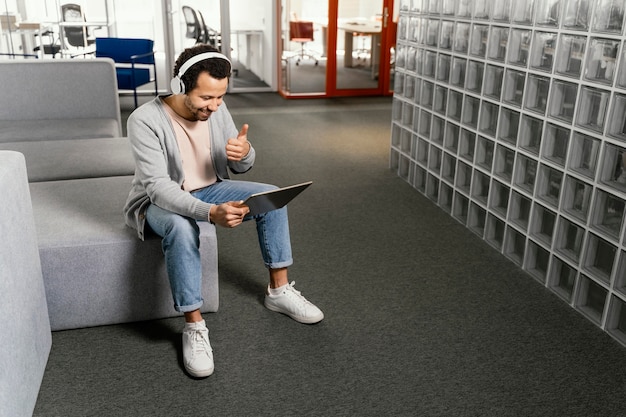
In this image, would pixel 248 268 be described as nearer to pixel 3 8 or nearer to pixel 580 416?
pixel 580 416

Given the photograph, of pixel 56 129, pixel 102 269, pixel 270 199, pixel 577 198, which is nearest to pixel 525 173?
pixel 577 198

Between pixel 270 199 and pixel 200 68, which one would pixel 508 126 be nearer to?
pixel 270 199

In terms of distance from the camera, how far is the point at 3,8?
657 cm

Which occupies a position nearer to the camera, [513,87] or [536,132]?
[536,132]

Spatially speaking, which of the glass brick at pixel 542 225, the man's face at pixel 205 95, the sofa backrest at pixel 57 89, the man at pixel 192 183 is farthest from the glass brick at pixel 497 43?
the sofa backrest at pixel 57 89

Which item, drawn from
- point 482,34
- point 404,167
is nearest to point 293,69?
point 404,167

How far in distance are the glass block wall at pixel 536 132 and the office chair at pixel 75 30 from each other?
4.57 metres

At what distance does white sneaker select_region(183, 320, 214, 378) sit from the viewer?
6.70 feet

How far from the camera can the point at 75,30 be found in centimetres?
693

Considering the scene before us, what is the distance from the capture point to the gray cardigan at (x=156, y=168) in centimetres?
206

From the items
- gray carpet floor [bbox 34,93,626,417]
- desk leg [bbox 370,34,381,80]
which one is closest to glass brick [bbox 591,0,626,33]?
gray carpet floor [bbox 34,93,626,417]

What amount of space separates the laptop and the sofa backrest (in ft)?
8.14

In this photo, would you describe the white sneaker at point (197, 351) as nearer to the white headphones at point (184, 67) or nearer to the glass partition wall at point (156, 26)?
the white headphones at point (184, 67)

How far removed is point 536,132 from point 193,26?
523cm
